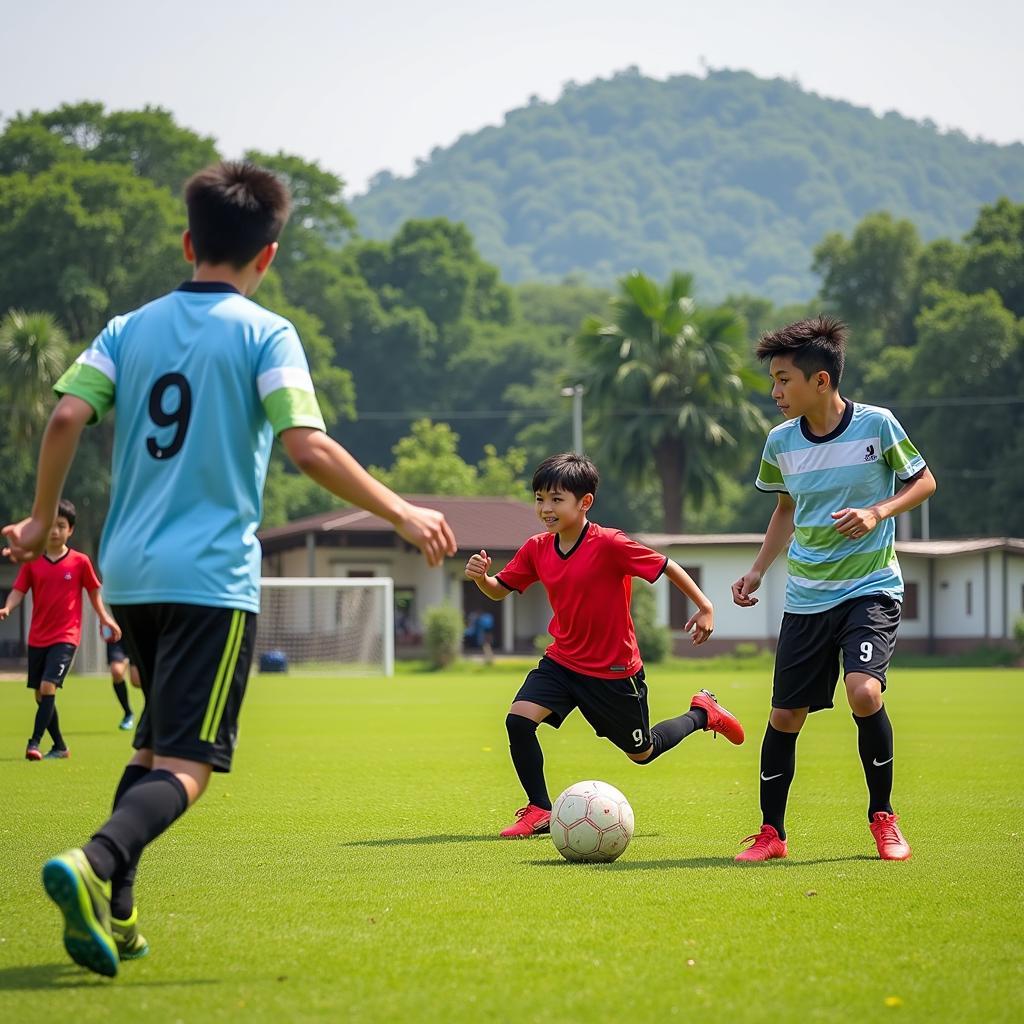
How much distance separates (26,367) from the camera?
41.8 m

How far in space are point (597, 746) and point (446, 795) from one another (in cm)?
478

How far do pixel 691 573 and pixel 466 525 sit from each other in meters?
7.68

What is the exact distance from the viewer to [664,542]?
158 ft

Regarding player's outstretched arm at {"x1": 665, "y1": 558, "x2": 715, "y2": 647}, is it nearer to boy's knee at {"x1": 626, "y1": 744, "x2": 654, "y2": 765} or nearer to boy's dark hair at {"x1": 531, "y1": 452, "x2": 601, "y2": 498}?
boy's dark hair at {"x1": 531, "y1": 452, "x2": 601, "y2": 498}

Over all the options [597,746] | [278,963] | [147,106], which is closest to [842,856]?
[278,963]

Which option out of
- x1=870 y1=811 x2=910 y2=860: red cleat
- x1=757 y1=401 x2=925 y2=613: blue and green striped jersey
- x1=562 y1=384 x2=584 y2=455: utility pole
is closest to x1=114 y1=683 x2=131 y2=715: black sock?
x1=757 y1=401 x2=925 y2=613: blue and green striped jersey

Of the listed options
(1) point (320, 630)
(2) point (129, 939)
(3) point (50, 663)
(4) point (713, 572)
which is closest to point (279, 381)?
(2) point (129, 939)

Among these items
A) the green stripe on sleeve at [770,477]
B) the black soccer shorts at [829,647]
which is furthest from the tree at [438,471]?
the black soccer shorts at [829,647]

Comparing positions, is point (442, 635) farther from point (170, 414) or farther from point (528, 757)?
point (170, 414)

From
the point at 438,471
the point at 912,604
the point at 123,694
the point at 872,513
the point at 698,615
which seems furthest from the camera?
the point at 438,471

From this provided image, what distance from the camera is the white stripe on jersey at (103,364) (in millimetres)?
4727

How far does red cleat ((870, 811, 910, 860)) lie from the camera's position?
6.86 meters

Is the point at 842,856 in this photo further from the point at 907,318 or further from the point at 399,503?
the point at 907,318

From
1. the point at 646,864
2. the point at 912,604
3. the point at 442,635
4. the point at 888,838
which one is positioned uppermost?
the point at 888,838
